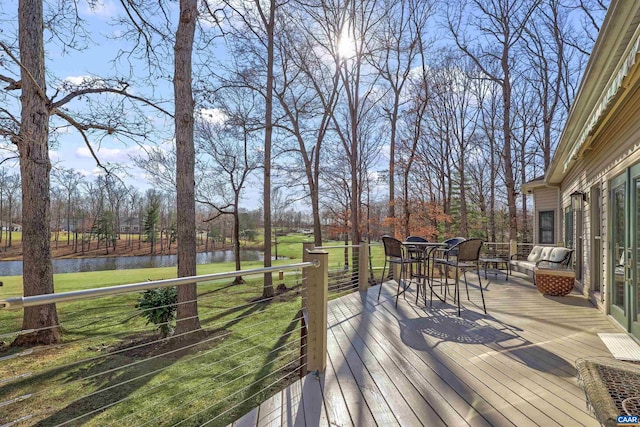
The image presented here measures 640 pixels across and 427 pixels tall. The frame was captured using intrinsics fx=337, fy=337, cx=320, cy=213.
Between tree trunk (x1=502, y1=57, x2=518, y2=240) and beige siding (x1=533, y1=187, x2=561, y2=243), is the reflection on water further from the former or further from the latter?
beige siding (x1=533, y1=187, x2=561, y2=243)

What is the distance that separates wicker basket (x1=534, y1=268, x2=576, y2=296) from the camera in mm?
5676

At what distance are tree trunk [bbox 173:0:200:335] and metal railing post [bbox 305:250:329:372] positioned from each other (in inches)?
132

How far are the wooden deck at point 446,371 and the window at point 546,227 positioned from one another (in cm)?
625

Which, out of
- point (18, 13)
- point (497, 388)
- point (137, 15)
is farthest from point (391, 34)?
point (497, 388)

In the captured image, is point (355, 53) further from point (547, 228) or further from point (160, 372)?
point (160, 372)

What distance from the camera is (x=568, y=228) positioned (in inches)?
318

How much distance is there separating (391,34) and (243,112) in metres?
6.29

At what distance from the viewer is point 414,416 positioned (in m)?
2.07

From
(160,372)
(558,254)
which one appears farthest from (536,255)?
(160,372)

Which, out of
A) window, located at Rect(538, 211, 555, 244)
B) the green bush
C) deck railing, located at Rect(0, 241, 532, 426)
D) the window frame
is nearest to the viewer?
deck railing, located at Rect(0, 241, 532, 426)

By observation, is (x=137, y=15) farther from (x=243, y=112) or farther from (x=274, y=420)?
(x=274, y=420)

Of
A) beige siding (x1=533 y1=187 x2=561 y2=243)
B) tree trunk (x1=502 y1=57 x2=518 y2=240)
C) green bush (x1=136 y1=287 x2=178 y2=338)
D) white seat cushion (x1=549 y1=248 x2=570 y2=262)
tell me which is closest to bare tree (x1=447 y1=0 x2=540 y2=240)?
tree trunk (x1=502 y1=57 x2=518 y2=240)

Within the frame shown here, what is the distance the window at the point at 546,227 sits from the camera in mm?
10016

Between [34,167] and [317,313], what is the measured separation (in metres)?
5.23
